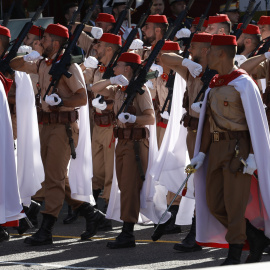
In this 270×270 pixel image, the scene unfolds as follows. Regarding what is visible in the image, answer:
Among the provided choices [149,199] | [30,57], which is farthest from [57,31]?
[149,199]

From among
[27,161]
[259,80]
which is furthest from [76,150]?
[259,80]

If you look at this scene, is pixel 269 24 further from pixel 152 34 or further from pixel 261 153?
pixel 261 153

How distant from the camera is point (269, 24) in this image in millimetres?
9938

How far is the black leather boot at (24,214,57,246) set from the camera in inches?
316

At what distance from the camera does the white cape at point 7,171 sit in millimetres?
7504

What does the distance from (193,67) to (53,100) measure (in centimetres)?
130

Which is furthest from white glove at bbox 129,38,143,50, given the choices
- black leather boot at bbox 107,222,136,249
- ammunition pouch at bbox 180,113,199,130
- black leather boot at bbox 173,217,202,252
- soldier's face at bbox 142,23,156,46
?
black leather boot at bbox 173,217,202,252

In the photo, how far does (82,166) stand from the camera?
8594 mm

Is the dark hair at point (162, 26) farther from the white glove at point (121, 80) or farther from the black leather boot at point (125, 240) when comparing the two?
the black leather boot at point (125, 240)

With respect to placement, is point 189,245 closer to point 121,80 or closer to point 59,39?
point 121,80

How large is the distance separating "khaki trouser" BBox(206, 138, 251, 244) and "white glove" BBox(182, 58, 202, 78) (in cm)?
118

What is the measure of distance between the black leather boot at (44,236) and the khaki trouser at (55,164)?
0.22 feet

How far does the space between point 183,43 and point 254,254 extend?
15.2 feet

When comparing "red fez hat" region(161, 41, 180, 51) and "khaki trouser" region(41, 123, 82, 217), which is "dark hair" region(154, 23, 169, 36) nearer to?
"red fez hat" region(161, 41, 180, 51)
